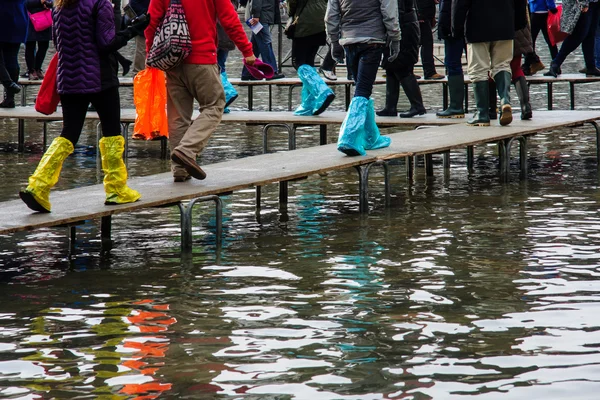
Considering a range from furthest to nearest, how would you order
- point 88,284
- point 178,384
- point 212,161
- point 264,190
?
point 212,161 < point 264,190 < point 88,284 < point 178,384

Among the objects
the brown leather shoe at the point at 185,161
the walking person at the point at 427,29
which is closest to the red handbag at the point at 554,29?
the walking person at the point at 427,29

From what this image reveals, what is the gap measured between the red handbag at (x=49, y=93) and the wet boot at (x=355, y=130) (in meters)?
2.84

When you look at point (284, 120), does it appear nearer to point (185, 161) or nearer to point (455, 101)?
point (455, 101)

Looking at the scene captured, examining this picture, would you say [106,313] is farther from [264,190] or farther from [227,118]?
[227,118]

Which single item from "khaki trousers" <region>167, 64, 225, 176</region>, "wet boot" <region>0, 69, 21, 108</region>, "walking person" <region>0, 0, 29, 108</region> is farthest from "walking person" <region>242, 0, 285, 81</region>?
"khaki trousers" <region>167, 64, 225, 176</region>

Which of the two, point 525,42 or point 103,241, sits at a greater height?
point 525,42

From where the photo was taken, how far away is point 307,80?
596 inches

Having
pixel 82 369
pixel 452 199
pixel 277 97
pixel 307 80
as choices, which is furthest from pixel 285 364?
pixel 277 97

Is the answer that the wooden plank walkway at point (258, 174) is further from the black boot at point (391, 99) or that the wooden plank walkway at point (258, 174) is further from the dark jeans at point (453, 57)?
the black boot at point (391, 99)

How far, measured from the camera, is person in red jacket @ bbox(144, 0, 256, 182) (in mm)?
9453

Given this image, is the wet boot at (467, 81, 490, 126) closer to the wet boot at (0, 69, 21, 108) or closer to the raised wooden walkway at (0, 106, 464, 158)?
the raised wooden walkway at (0, 106, 464, 158)

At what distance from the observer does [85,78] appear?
8461mm

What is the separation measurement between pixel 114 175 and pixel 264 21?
12878mm

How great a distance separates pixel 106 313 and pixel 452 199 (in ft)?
16.2
